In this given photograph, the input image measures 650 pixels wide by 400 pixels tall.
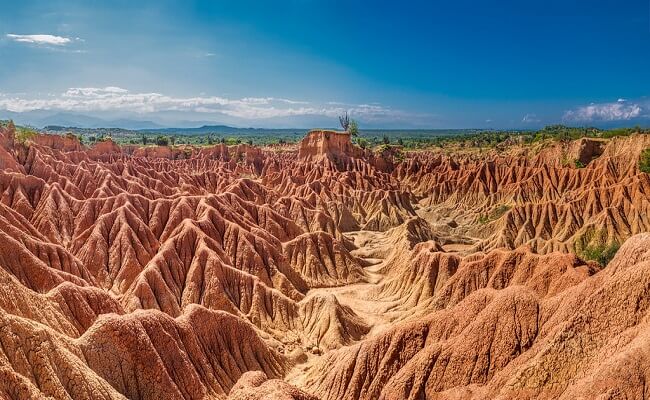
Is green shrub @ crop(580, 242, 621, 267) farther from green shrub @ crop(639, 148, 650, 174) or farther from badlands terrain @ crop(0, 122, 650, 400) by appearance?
green shrub @ crop(639, 148, 650, 174)

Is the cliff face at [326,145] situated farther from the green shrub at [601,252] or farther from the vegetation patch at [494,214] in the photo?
the green shrub at [601,252]

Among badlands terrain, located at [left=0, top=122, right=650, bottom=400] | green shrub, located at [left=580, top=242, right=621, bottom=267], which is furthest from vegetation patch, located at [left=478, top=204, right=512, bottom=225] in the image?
green shrub, located at [left=580, top=242, right=621, bottom=267]

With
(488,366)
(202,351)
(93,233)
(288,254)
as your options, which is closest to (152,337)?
(202,351)

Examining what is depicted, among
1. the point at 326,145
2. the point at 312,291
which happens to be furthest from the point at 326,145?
the point at 312,291

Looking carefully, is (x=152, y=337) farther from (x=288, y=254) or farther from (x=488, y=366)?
(x=288, y=254)

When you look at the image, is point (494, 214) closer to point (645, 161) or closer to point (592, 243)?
point (592, 243)
